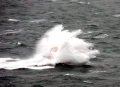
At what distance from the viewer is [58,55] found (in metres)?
50.7

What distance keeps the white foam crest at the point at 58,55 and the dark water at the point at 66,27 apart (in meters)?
1.26

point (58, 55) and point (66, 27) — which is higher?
point (66, 27)

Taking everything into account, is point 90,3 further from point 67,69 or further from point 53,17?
point 67,69

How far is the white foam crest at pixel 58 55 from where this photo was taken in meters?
49.7

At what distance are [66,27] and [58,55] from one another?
944 inches

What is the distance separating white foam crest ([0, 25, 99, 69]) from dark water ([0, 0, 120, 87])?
1258mm

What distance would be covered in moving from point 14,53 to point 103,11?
37750mm

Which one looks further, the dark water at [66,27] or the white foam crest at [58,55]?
the white foam crest at [58,55]

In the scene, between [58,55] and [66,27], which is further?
[66,27]

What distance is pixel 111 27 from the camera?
240 ft

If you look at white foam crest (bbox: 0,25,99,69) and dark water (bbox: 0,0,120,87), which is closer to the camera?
dark water (bbox: 0,0,120,87)

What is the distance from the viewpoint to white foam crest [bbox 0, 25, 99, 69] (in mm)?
49656

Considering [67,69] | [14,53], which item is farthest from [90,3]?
[67,69]

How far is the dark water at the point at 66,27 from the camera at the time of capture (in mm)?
44875
